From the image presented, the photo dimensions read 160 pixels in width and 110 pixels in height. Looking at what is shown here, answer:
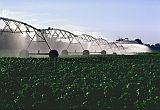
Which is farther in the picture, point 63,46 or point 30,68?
point 63,46

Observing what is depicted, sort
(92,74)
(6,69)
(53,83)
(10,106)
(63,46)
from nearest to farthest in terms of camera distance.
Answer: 1. (10,106)
2. (53,83)
3. (92,74)
4. (6,69)
5. (63,46)

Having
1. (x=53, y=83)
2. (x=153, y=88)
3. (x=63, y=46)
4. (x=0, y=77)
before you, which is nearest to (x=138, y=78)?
(x=153, y=88)

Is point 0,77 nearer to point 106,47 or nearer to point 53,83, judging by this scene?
point 53,83

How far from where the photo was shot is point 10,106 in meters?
22.9

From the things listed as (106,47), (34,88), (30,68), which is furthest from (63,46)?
(34,88)

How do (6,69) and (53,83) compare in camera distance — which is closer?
(53,83)

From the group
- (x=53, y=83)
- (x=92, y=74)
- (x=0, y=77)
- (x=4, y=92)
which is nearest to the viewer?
(x=4, y=92)

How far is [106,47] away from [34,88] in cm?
14754

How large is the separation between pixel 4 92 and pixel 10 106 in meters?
2.93

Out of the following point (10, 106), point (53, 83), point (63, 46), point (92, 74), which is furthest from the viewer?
point (63, 46)

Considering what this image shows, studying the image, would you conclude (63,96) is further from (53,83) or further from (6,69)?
(6,69)

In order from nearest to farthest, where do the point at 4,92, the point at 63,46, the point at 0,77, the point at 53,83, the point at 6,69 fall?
the point at 4,92, the point at 53,83, the point at 0,77, the point at 6,69, the point at 63,46

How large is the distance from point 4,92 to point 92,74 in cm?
919

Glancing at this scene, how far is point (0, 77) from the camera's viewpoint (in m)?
30.2
